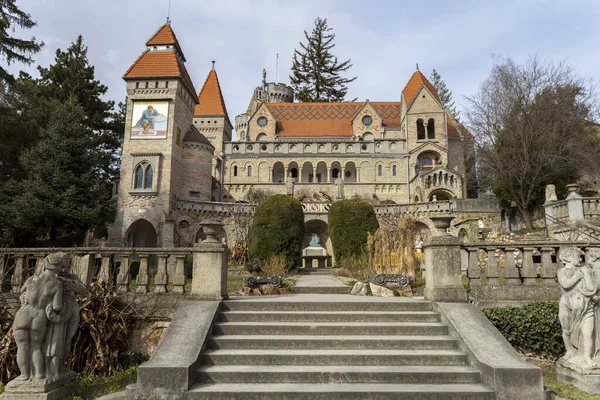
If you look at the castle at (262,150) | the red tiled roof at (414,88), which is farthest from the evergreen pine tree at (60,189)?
the red tiled roof at (414,88)

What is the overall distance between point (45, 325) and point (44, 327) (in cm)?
2

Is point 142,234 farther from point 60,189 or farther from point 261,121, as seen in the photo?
point 261,121

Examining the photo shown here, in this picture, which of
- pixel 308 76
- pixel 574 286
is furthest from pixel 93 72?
pixel 574 286

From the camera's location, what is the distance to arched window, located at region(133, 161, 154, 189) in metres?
28.2

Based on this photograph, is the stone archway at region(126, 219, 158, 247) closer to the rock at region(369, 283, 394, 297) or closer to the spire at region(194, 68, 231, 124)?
the spire at region(194, 68, 231, 124)

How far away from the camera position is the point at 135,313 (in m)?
6.54

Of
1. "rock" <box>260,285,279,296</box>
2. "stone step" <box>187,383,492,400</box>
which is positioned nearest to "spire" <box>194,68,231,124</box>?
"rock" <box>260,285,279,296</box>

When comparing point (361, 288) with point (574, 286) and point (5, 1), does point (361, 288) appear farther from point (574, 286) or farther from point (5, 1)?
point (5, 1)

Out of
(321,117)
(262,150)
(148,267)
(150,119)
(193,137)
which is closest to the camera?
(148,267)

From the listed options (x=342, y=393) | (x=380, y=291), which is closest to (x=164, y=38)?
(x=380, y=291)

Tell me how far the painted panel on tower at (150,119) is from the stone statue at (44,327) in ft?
85.4

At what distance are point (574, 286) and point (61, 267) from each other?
6.93 meters

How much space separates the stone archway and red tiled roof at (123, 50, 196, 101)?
1167 centimetres

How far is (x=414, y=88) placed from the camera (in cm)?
4038
